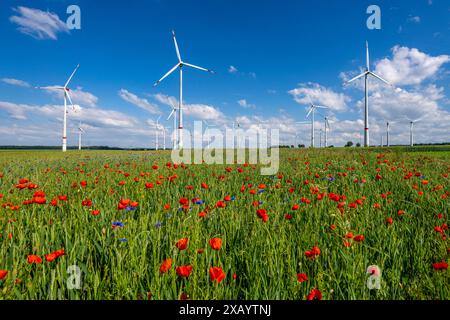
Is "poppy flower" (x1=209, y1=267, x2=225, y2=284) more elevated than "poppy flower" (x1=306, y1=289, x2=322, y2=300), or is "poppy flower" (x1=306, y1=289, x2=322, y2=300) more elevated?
"poppy flower" (x1=209, y1=267, x2=225, y2=284)

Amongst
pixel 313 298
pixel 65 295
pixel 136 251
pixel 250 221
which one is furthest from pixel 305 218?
pixel 65 295

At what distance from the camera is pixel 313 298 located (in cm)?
137

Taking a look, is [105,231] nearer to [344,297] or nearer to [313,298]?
[313,298]

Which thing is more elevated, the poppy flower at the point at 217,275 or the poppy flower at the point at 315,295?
the poppy flower at the point at 217,275

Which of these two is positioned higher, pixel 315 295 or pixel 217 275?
pixel 217 275

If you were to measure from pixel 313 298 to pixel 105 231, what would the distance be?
1852 mm

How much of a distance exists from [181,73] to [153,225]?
34.6m

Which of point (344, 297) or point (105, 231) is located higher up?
point (105, 231)

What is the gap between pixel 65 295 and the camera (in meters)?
1.66

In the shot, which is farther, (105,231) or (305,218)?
(305,218)

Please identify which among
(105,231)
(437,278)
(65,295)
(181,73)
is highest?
(181,73)
